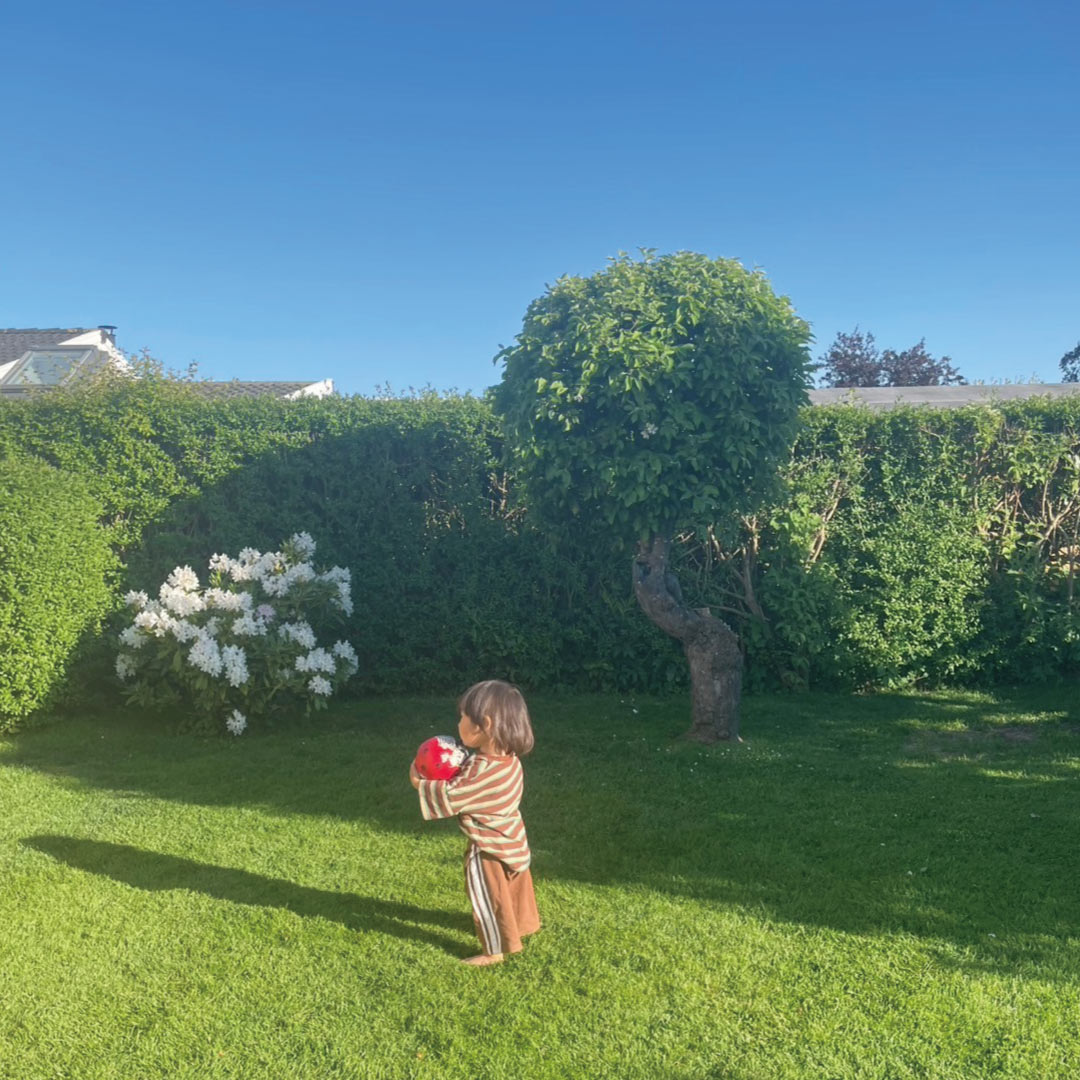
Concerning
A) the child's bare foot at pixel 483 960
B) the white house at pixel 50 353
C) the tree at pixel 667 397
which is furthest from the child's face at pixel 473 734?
the white house at pixel 50 353

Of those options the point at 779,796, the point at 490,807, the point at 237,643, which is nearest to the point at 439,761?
the point at 490,807

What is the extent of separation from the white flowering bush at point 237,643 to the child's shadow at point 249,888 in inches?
89.0

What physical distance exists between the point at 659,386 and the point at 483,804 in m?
3.75

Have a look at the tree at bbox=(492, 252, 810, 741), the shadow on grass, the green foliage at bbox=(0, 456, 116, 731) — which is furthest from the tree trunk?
the green foliage at bbox=(0, 456, 116, 731)

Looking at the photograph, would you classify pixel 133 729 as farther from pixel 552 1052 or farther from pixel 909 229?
pixel 909 229

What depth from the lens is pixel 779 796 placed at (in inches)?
232

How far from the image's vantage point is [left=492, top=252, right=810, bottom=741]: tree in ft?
22.0

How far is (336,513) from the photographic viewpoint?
29.7ft

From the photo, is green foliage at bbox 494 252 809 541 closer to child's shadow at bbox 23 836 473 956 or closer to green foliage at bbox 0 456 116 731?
child's shadow at bbox 23 836 473 956

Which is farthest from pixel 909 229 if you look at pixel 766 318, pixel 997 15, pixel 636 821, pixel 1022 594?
pixel 636 821

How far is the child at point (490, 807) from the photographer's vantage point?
382cm

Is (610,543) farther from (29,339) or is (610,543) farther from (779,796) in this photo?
(29,339)

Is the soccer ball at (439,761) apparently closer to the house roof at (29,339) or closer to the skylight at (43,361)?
the skylight at (43,361)

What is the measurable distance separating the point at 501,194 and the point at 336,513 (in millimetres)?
7838
